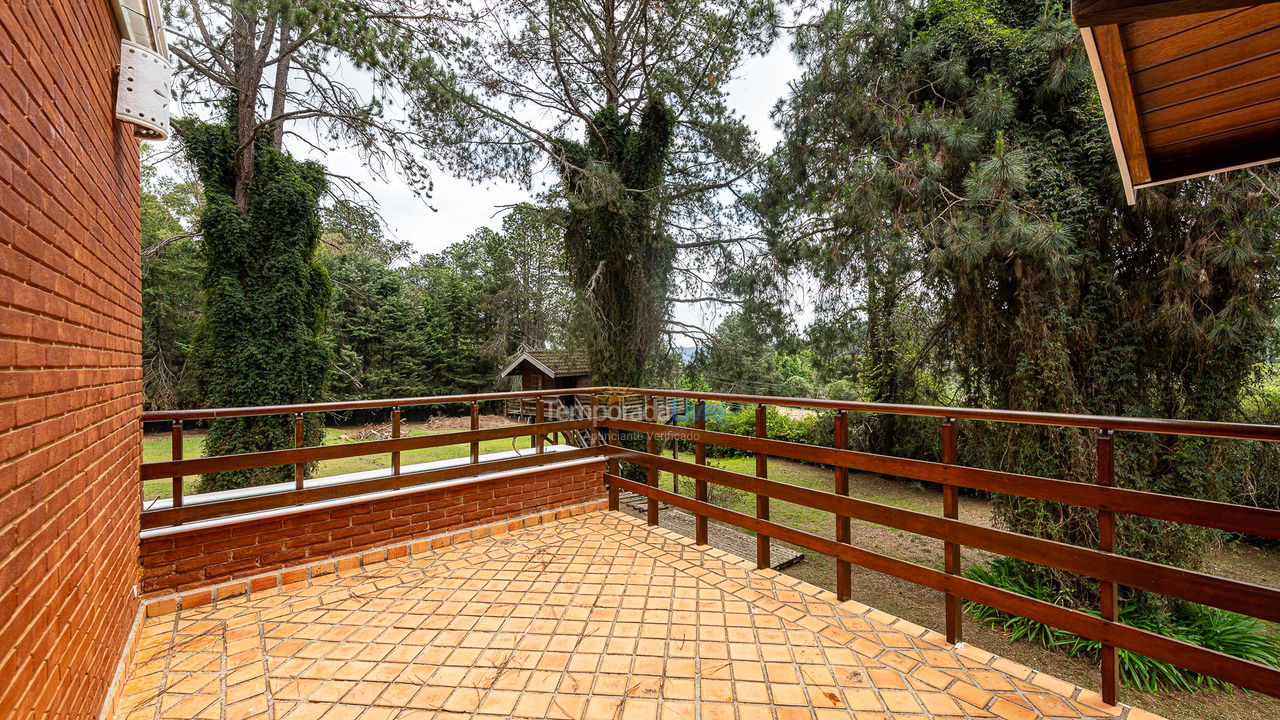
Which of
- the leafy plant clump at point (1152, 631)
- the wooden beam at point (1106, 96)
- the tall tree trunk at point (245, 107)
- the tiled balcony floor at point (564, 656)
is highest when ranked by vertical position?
the tall tree trunk at point (245, 107)

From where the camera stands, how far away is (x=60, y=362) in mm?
1516

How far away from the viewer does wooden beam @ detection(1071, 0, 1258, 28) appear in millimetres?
1003

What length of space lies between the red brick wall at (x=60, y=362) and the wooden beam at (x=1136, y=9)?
93.1 inches

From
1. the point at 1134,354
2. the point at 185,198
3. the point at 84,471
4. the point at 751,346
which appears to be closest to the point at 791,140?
the point at 751,346

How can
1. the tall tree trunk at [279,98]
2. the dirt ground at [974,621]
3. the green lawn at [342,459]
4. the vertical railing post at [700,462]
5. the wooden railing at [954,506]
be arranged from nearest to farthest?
the wooden railing at [954,506] < the vertical railing post at [700,462] < the dirt ground at [974,621] < the tall tree trunk at [279,98] < the green lawn at [342,459]

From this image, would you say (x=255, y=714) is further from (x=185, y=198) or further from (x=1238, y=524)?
(x=185, y=198)

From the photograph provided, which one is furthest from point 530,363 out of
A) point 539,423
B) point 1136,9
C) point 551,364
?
point 1136,9

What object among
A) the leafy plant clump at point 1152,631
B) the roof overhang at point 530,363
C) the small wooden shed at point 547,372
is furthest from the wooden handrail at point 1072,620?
the roof overhang at point 530,363

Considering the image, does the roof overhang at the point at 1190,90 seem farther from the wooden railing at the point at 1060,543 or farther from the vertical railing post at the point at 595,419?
the vertical railing post at the point at 595,419

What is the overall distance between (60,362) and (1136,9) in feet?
9.44

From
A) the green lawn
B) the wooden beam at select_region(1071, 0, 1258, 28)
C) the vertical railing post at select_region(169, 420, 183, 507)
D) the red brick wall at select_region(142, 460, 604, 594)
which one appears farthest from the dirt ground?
the green lawn

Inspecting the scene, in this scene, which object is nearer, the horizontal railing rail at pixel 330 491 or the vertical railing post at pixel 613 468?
the horizontal railing rail at pixel 330 491

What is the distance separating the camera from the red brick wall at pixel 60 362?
116 centimetres

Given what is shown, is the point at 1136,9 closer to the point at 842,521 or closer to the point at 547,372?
the point at 842,521
